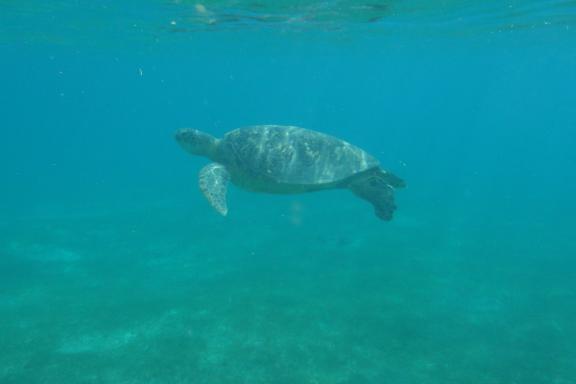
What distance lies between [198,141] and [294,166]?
3697 mm

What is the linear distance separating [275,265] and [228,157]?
472 cm

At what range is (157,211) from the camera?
76.6 ft

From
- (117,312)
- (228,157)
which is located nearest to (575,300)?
(228,157)

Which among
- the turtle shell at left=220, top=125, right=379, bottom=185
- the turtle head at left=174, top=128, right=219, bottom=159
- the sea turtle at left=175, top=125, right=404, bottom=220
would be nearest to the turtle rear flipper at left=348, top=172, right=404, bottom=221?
the sea turtle at left=175, top=125, right=404, bottom=220

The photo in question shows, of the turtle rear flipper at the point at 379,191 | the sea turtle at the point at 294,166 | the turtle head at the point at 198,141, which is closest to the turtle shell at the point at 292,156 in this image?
the sea turtle at the point at 294,166

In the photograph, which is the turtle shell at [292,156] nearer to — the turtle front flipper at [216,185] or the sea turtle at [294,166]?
the sea turtle at [294,166]

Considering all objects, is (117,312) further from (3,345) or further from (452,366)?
(452,366)

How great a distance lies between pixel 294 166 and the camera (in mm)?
11000

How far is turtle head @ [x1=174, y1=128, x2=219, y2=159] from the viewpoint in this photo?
1263 cm

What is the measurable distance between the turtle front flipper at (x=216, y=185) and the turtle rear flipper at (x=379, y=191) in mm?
3851

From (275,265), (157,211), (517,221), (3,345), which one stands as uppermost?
(3,345)

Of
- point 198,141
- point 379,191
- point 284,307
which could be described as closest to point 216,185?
point 198,141

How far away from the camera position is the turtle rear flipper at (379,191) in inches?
457

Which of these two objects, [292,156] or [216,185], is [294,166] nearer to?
[292,156]
